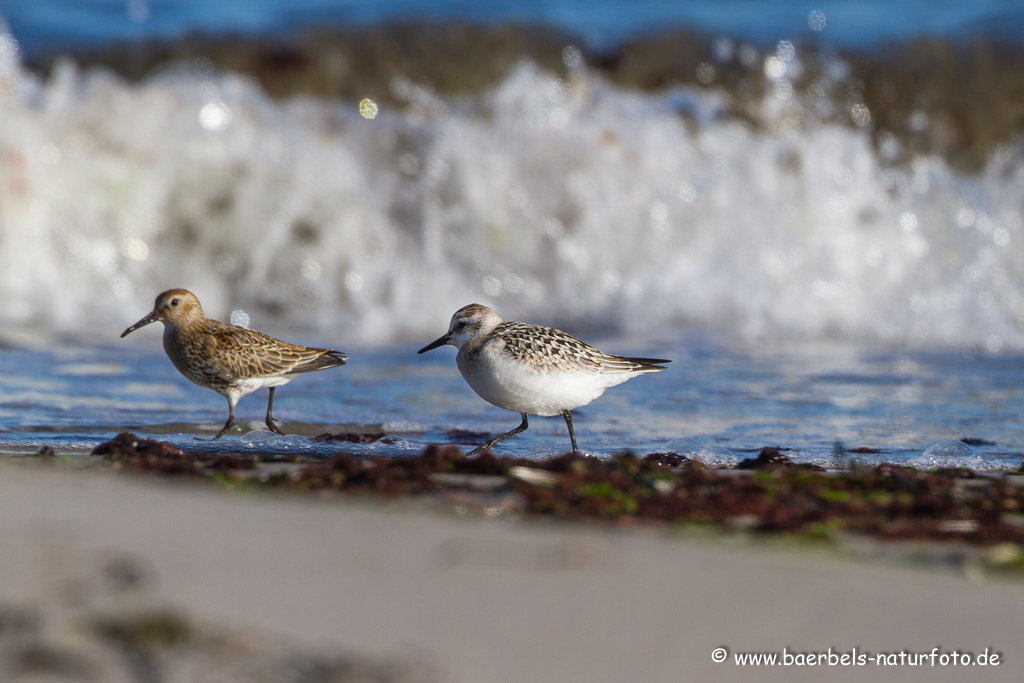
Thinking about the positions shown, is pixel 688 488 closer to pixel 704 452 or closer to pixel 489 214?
pixel 704 452

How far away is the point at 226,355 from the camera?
5.77 metres

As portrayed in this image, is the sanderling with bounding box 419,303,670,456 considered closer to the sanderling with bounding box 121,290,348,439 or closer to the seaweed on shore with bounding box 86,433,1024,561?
the seaweed on shore with bounding box 86,433,1024,561

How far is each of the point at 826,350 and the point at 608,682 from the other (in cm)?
716

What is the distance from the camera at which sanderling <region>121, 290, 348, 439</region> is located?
18.9 ft

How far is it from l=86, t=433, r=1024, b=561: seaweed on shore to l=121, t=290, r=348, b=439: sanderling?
1116 mm

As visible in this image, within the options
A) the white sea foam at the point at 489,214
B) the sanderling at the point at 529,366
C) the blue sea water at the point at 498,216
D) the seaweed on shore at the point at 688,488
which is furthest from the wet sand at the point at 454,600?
the white sea foam at the point at 489,214

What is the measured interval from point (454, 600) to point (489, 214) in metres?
8.77

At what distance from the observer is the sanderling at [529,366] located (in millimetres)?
4996

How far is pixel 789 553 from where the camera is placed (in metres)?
3.02

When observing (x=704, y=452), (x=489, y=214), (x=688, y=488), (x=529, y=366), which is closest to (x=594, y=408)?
(x=704, y=452)

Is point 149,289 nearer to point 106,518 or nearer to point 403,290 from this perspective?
point 403,290

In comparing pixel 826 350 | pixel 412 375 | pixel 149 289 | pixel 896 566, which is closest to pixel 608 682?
pixel 896 566

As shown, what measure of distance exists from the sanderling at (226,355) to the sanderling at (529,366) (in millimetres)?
1076

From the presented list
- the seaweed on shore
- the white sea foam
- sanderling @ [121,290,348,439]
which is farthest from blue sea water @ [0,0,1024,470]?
the seaweed on shore
